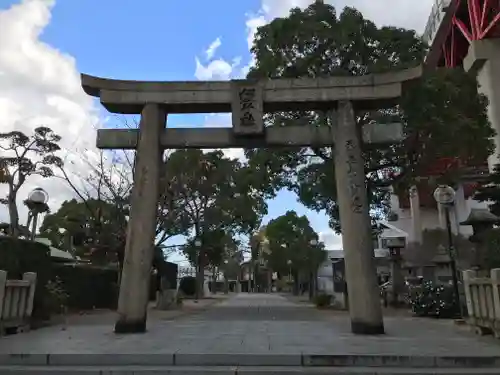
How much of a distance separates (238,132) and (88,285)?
12.7 metres

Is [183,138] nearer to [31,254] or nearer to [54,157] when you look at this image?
[31,254]

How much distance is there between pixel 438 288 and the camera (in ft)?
52.9

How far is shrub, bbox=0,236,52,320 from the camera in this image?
12258 millimetres

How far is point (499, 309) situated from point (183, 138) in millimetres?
7335

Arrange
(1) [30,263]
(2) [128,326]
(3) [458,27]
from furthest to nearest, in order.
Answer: (3) [458,27]
(1) [30,263]
(2) [128,326]

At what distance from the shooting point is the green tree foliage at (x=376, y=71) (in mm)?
14984

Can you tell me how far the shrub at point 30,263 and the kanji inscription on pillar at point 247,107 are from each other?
612cm

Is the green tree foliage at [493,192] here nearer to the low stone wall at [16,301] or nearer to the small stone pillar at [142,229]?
the small stone pillar at [142,229]

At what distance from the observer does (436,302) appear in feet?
51.5

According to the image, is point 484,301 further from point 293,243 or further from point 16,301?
point 293,243

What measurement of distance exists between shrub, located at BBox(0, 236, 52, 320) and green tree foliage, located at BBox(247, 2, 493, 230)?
26.1 feet

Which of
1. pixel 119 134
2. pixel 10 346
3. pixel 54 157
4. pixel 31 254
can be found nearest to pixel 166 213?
pixel 54 157

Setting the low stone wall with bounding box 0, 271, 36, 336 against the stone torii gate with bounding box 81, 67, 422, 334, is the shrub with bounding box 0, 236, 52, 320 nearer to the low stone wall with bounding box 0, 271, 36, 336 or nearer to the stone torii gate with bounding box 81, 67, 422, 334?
the low stone wall with bounding box 0, 271, 36, 336

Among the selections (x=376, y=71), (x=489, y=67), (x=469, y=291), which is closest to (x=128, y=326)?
(x=469, y=291)
